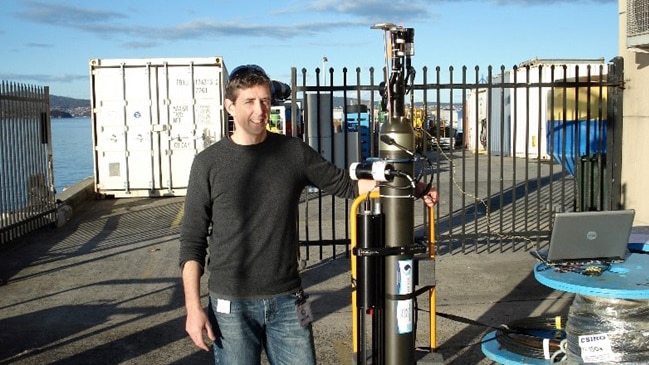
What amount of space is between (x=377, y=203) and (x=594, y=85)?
637 centimetres

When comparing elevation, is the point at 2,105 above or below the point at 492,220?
above

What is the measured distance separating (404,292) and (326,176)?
2.24 feet

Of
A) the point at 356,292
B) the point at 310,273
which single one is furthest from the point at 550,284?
the point at 310,273

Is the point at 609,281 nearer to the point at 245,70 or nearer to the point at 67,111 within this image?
the point at 245,70

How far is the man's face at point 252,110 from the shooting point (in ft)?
10.9

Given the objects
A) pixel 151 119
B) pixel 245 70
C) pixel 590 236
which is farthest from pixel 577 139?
pixel 151 119

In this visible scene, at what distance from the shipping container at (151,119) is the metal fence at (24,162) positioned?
3.81 meters

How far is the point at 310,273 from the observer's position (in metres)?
8.57

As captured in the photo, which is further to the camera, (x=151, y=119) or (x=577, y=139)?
(x=151, y=119)

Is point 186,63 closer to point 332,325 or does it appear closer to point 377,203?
point 332,325

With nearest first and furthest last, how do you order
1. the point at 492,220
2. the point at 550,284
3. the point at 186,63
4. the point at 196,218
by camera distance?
the point at 196,218 → the point at 550,284 → the point at 492,220 → the point at 186,63

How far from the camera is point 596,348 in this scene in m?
4.10

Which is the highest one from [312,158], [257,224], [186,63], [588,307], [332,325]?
[186,63]

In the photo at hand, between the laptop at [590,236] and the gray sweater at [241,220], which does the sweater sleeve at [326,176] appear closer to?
the gray sweater at [241,220]
